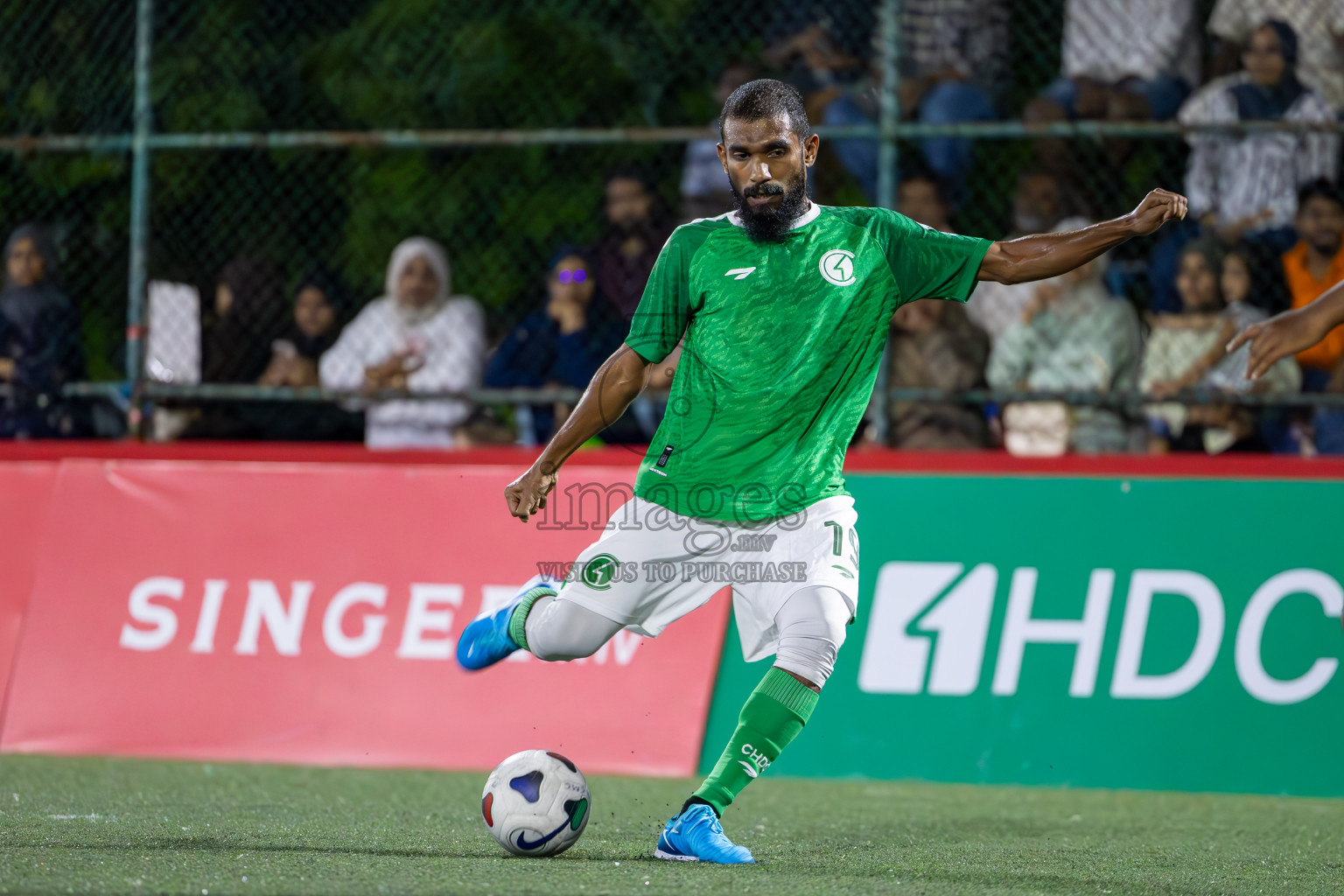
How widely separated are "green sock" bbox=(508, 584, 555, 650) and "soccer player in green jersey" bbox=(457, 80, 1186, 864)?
0.64 feet

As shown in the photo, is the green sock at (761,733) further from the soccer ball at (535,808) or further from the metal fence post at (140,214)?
the metal fence post at (140,214)

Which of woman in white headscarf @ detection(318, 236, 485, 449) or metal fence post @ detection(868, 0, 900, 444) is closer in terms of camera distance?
metal fence post @ detection(868, 0, 900, 444)

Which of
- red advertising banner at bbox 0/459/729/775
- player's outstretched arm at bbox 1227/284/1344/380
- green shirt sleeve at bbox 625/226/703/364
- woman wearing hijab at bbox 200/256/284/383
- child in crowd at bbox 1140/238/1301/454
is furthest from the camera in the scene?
woman wearing hijab at bbox 200/256/284/383

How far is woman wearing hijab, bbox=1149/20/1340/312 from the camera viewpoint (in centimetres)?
791

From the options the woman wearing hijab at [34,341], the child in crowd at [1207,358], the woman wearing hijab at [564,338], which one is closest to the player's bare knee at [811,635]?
the child in crowd at [1207,358]

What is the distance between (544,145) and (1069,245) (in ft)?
15.3

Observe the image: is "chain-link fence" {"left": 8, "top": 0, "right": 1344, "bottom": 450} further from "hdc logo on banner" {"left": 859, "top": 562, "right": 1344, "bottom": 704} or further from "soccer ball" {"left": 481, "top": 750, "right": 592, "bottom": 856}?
"soccer ball" {"left": 481, "top": 750, "right": 592, "bottom": 856}

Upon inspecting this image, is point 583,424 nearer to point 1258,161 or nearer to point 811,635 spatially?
point 811,635

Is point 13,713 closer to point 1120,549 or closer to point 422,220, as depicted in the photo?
point 422,220

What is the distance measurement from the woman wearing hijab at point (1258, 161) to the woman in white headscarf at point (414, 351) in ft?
11.2

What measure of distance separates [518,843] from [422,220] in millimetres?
5876

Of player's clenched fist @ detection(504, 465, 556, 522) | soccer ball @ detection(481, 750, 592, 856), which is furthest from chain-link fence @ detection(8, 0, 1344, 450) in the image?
soccer ball @ detection(481, 750, 592, 856)

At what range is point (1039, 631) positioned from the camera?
22.4 feet

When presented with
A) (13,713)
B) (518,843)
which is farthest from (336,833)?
(13,713)
